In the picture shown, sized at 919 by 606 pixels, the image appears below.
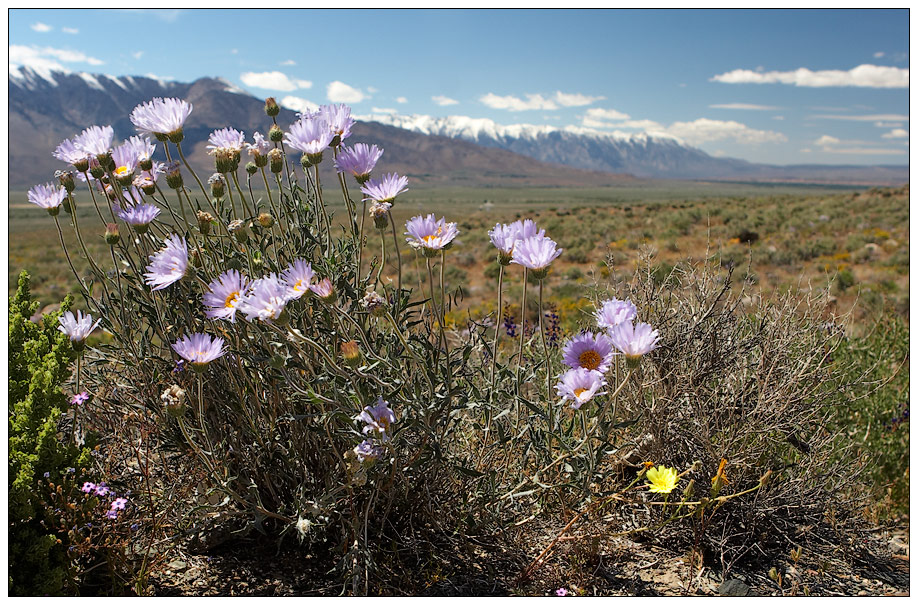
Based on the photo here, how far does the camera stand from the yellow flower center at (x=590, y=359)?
1.82 meters

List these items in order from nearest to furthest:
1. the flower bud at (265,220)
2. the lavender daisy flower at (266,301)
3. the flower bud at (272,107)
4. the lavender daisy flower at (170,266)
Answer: the lavender daisy flower at (266,301), the lavender daisy flower at (170,266), the flower bud at (265,220), the flower bud at (272,107)

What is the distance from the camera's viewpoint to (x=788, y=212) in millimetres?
23891

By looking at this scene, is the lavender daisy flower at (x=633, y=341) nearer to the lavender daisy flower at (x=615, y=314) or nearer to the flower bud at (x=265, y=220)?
the lavender daisy flower at (x=615, y=314)

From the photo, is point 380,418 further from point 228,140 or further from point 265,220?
point 228,140

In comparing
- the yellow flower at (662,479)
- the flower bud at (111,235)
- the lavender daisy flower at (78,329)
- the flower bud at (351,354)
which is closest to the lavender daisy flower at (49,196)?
the flower bud at (111,235)

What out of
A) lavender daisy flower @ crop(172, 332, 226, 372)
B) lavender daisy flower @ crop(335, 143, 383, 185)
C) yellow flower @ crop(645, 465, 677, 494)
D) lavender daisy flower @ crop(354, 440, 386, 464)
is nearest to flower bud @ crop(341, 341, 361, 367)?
lavender daisy flower @ crop(354, 440, 386, 464)

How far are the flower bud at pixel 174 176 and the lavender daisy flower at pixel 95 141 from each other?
0.18 metres

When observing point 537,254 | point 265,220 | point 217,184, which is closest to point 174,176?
point 217,184

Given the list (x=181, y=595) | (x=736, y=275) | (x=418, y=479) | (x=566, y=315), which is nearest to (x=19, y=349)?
(x=181, y=595)

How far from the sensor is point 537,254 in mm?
1703

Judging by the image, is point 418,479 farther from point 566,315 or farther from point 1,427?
point 566,315

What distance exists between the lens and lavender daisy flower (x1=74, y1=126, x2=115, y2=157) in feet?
6.42

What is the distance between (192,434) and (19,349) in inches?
32.8

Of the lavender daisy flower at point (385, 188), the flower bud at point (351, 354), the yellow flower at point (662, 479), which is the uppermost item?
the lavender daisy flower at point (385, 188)
